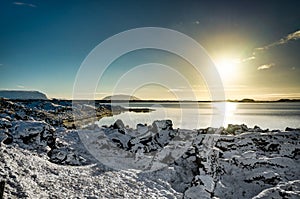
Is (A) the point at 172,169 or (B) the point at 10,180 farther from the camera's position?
(A) the point at 172,169

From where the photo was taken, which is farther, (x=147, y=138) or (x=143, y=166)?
(x=147, y=138)

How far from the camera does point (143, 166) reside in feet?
86.7

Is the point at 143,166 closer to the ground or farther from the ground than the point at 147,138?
closer to the ground

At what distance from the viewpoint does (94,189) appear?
52.0 ft

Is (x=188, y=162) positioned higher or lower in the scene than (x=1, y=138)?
lower

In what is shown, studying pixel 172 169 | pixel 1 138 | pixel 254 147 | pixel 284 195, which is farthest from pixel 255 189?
pixel 1 138

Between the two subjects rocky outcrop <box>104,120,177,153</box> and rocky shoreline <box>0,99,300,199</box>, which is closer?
rocky shoreline <box>0,99,300,199</box>

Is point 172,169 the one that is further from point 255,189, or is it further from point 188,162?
point 255,189

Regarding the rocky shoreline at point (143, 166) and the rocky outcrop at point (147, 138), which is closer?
the rocky shoreline at point (143, 166)

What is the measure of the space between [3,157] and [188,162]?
61.8 feet

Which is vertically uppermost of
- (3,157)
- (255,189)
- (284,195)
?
(3,157)

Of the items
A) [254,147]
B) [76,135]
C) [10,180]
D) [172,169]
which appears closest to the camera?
[10,180]

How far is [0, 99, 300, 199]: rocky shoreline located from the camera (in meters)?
15.4

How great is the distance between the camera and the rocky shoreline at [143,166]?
605 inches
